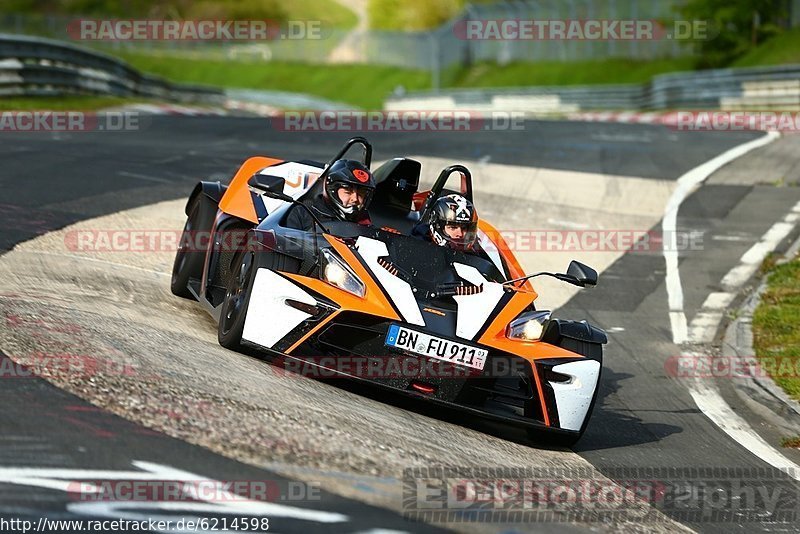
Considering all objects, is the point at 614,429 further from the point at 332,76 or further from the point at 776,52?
the point at 332,76

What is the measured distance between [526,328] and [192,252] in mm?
3455

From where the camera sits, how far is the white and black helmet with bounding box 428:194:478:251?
28.9 feet

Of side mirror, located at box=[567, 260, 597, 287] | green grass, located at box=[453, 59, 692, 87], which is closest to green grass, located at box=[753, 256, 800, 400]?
side mirror, located at box=[567, 260, 597, 287]

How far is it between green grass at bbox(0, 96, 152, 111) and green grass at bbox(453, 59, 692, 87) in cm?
2657

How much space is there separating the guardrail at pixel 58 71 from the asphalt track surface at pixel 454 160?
9.53 ft

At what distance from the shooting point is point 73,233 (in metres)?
11.7

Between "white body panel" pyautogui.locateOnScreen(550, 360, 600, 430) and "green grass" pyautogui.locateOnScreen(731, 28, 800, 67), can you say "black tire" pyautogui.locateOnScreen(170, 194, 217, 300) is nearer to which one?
"white body panel" pyautogui.locateOnScreen(550, 360, 600, 430)

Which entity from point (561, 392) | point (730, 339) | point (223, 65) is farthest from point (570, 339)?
point (223, 65)

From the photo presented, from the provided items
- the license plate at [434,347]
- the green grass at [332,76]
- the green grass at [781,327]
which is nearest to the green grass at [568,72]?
the green grass at [332,76]

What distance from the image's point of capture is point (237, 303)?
800cm

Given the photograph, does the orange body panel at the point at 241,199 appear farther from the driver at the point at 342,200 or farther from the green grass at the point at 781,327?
the green grass at the point at 781,327

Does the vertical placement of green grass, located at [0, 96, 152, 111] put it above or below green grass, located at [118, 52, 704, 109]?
below

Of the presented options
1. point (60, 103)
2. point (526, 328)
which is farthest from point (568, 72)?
point (526, 328)

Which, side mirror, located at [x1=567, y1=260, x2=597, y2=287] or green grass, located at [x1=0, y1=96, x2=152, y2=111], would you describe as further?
green grass, located at [x1=0, y1=96, x2=152, y2=111]
